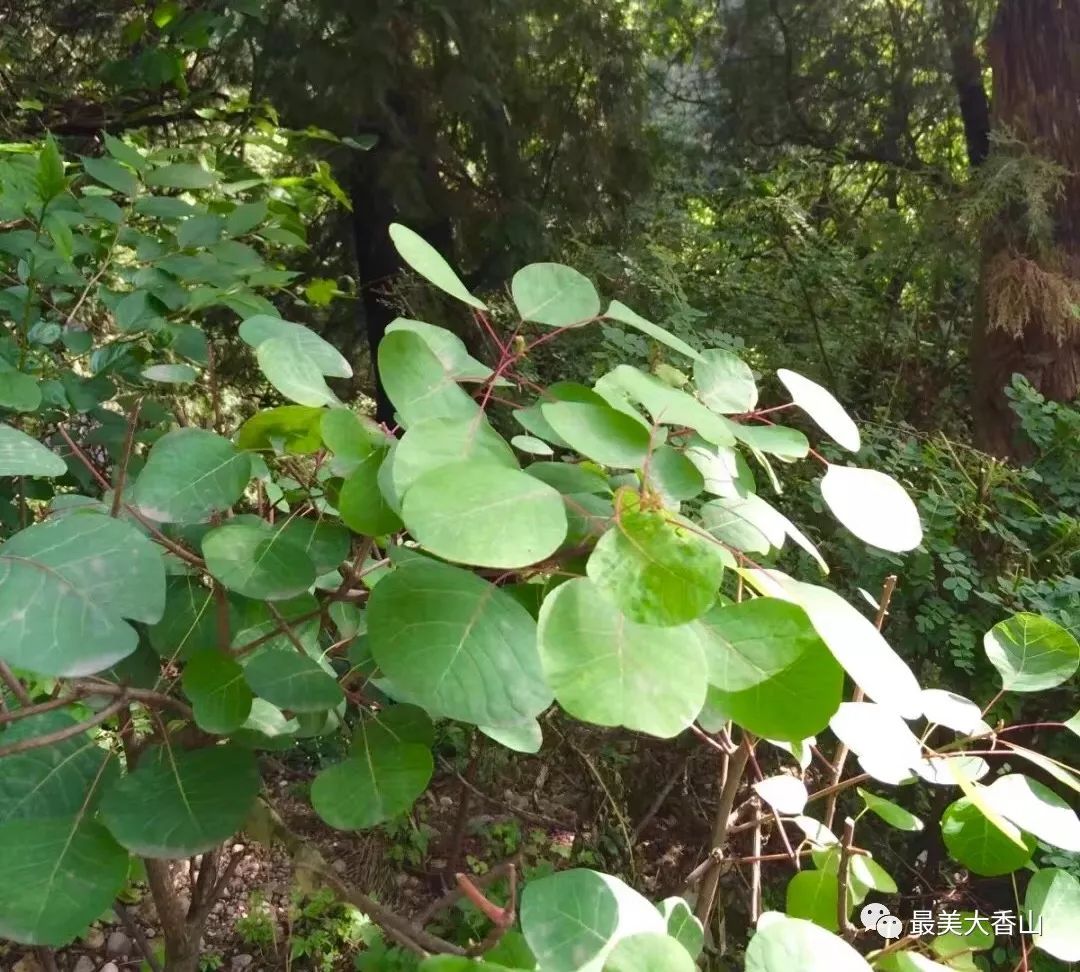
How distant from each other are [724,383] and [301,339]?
31 cm

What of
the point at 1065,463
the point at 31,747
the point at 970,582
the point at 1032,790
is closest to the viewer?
the point at 31,747

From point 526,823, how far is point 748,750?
163cm

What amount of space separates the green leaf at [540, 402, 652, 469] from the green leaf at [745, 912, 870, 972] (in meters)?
0.27

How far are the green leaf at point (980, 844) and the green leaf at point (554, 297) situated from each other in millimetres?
448

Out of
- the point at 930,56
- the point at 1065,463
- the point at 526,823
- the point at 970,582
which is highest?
the point at 930,56

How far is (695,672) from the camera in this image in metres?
0.36

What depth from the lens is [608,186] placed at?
3645mm

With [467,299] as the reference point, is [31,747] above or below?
below

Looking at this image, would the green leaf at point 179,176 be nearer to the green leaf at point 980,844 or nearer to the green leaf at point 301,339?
the green leaf at point 301,339

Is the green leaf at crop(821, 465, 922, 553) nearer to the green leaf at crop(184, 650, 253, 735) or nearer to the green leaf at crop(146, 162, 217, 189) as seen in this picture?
the green leaf at crop(184, 650, 253, 735)

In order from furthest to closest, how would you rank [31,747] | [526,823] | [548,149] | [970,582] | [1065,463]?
[548,149]
[526,823]
[1065,463]
[970,582]
[31,747]

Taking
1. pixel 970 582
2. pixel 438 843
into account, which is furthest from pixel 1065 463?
pixel 438 843

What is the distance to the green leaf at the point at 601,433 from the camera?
0.42 meters

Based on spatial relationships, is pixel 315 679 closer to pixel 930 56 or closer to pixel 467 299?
pixel 467 299
